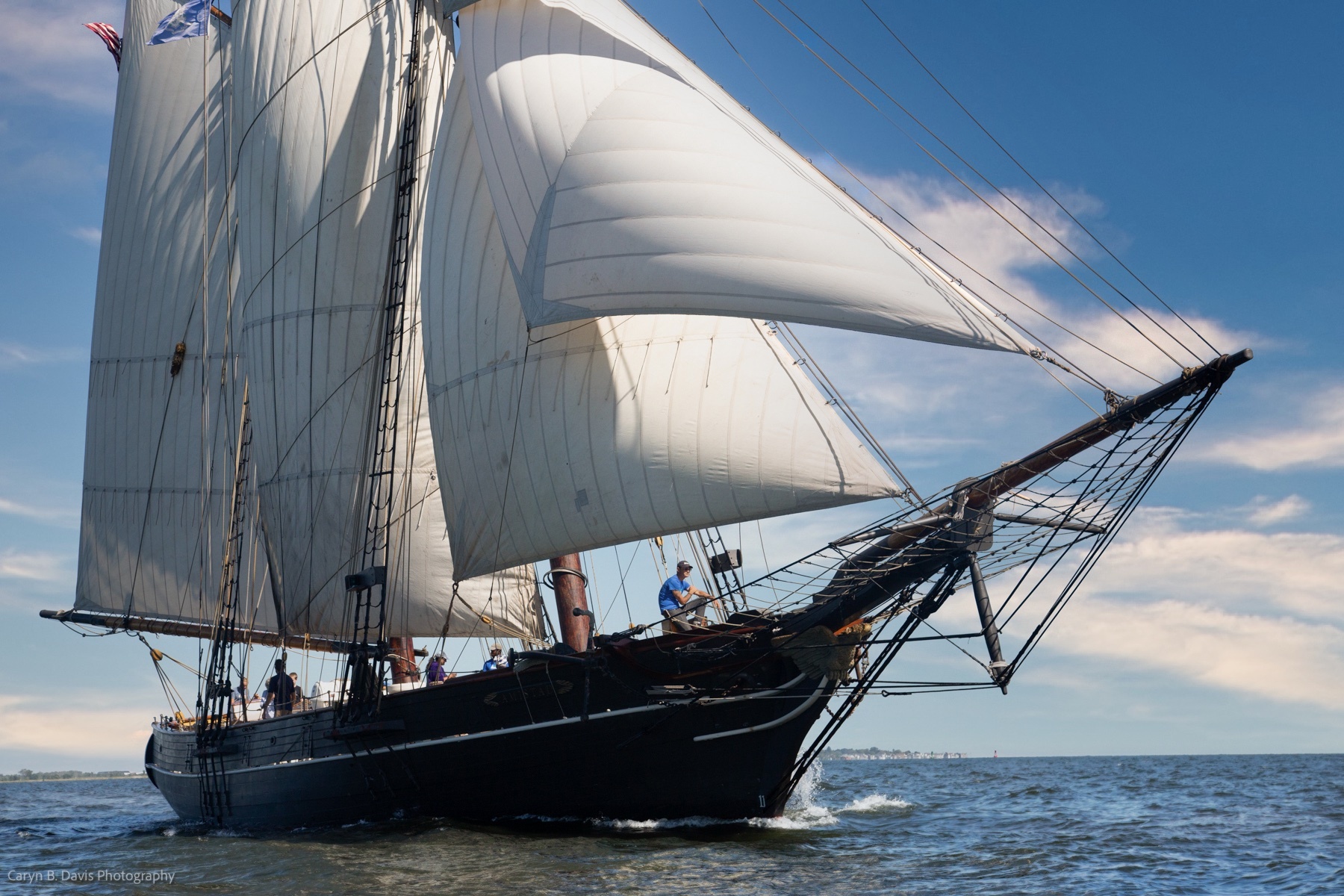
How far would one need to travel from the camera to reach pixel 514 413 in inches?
755

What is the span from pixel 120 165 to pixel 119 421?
6788mm

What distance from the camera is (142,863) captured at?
1903 cm

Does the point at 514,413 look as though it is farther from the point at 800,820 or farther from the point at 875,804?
the point at 875,804

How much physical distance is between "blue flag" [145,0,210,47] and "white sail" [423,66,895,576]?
1242 centimetres

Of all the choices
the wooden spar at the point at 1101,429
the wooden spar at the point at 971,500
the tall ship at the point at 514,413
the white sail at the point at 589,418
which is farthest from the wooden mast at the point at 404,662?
the wooden spar at the point at 1101,429

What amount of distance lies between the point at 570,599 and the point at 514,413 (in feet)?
14.0

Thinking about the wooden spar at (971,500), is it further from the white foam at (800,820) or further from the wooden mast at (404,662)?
the wooden mast at (404,662)

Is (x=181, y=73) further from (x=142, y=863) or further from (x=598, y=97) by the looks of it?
(x=142, y=863)

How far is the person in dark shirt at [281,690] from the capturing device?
25797 millimetres

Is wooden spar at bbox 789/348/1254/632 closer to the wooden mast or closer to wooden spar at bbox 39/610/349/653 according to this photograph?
the wooden mast

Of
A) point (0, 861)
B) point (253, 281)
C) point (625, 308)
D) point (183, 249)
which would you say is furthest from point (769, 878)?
point (183, 249)

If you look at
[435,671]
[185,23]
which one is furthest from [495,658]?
[185,23]

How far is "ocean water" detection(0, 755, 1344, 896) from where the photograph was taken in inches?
570

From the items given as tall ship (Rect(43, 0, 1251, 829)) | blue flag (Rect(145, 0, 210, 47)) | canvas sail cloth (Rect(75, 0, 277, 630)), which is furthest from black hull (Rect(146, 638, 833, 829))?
blue flag (Rect(145, 0, 210, 47))
